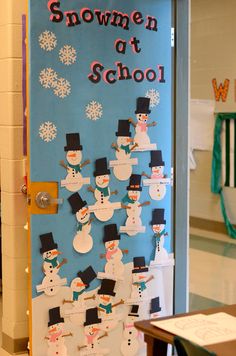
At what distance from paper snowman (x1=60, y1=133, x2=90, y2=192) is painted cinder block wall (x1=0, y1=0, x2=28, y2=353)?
49 centimetres

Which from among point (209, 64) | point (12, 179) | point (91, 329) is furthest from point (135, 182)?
point (209, 64)

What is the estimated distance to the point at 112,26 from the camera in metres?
3.83

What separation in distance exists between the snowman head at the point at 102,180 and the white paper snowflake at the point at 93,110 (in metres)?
0.33

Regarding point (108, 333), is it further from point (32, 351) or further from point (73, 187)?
point (73, 187)

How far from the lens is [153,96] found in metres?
4.02

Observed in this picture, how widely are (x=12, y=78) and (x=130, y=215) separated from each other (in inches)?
42.4

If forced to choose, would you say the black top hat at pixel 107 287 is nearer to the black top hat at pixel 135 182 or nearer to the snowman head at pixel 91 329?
the snowman head at pixel 91 329

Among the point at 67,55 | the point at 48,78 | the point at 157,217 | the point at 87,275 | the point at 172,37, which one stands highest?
the point at 172,37

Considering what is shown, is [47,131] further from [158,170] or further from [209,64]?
[209,64]

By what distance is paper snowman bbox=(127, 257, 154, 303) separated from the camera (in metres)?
4.01

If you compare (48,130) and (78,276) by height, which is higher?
(48,130)

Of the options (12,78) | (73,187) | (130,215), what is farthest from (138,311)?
(12,78)

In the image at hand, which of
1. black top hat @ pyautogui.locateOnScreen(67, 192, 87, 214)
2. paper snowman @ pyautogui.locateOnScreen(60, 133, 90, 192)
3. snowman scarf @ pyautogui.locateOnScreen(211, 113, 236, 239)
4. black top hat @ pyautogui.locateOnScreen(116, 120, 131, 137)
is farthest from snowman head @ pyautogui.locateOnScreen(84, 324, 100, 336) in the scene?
snowman scarf @ pyautogui.locateOnScreen(211, 113, 236, 239)

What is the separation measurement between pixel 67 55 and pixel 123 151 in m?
0.63
